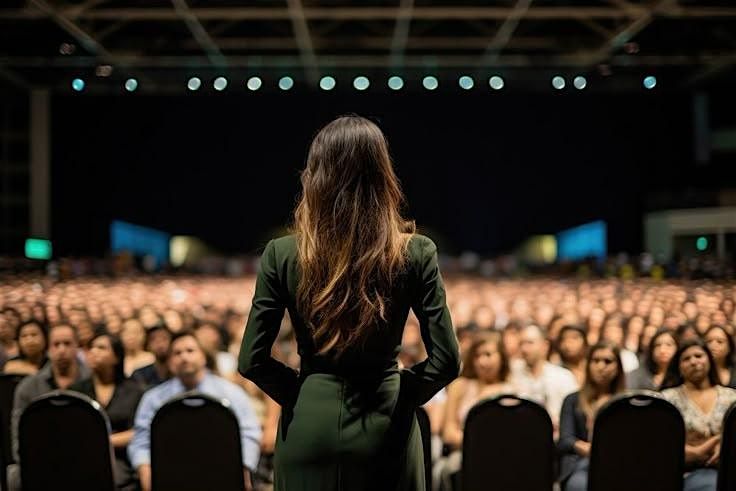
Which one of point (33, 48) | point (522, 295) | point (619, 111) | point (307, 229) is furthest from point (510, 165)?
point (307, 229)

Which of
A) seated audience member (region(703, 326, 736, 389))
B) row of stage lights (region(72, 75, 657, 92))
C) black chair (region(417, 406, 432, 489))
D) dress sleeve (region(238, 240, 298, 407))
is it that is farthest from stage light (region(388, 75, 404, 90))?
dress sleeve (region(238, 240, 298, 407))

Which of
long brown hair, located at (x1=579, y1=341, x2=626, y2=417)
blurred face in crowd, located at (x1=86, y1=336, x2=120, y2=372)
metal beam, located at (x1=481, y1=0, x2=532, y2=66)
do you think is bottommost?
long brown hair, located at (x1=579, y1=341, x2=626, y2=417)

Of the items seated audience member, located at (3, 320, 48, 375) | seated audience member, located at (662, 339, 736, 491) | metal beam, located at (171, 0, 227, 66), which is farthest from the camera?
metal beam, located at (171, 0, 227, 66)

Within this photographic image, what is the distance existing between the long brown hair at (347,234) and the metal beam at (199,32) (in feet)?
42.1

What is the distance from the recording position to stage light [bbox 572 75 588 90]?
1224 centimetres

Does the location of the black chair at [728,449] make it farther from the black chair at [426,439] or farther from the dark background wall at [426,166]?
the dark background wall at [426,166]

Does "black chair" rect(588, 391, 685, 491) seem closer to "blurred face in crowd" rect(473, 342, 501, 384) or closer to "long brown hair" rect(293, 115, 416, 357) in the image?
"blurred face in crowd" rect(473, 342, 501, 384)

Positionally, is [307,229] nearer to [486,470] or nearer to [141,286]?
[486,470]

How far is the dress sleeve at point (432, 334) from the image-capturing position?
6.94ft

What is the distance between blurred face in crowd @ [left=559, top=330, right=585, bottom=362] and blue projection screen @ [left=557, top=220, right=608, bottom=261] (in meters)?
9.12

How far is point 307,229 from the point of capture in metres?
2.13

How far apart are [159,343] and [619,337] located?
387 cm

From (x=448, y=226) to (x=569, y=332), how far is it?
11809 millimetres

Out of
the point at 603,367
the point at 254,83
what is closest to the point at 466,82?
the point at 254,83
